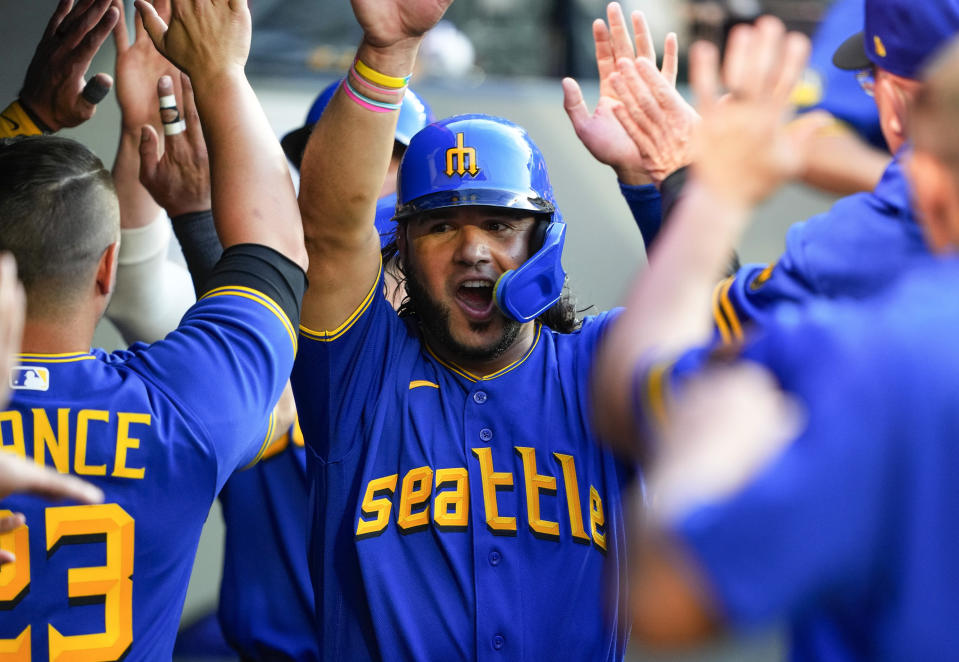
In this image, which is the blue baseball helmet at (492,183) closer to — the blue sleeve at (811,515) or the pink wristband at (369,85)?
the pink wristband at (369,85)

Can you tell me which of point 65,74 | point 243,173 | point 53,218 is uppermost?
point 65,74

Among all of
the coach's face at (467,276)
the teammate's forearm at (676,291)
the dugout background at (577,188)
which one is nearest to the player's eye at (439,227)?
the coach's face at (467,276)

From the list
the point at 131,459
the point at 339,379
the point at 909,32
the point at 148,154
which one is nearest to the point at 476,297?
the point at 339,379

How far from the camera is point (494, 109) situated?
15.8 ft

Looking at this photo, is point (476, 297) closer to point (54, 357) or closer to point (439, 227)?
point (439, 227)

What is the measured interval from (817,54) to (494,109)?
145cm

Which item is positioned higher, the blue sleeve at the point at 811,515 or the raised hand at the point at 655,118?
the raised hand at the point at 655,118

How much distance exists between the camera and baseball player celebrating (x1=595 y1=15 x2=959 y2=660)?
0.82 metres

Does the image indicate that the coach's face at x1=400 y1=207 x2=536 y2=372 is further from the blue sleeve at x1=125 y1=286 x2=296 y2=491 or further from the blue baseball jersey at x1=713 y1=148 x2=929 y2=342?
the blue baseball jersey at x1=713 y1=148 x2=929 y2=342

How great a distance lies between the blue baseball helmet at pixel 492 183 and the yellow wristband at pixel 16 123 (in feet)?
2.91

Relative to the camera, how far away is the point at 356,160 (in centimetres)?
207

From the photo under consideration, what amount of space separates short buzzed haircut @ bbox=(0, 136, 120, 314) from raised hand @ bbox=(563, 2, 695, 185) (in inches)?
42.3

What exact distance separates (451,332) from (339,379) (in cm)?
28

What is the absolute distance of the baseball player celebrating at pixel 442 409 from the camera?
210cm
